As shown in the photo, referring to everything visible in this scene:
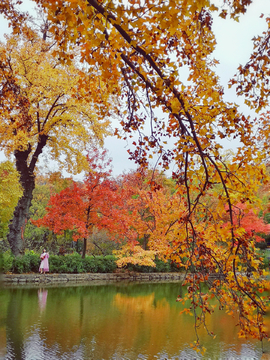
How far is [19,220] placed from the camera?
43.2 feet

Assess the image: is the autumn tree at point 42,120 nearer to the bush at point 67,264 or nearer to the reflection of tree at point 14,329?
the bush at point 67,264

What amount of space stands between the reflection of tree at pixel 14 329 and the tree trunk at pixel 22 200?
434 centimetres

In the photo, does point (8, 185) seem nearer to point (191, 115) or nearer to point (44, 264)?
point (44, 264)

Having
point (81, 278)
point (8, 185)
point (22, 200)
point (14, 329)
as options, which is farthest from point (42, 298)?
point (81, 278)

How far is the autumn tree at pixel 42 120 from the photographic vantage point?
462 inches

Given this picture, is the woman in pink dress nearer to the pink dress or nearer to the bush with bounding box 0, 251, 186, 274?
the pink dress

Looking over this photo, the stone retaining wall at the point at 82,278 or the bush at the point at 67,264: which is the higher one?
the bush at the point at 67,264

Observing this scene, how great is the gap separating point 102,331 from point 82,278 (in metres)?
8.69

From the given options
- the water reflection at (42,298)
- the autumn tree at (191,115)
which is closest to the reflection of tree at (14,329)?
the water reflection at (42,298)

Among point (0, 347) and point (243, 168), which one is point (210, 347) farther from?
point (243, 168)

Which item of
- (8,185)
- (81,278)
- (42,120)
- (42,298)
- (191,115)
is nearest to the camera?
(191,115)

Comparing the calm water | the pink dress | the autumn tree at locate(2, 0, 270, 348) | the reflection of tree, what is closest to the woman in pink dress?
the pink dress

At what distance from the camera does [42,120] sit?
13.3m

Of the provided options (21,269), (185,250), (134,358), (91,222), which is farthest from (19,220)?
(185,250)
